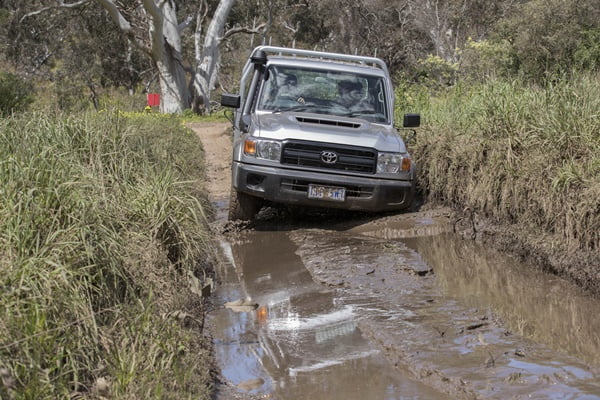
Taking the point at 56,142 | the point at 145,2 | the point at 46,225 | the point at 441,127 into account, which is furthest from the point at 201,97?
the point at 46,225

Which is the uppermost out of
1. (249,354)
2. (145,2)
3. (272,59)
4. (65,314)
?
(145,2)

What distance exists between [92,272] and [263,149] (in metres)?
4.08

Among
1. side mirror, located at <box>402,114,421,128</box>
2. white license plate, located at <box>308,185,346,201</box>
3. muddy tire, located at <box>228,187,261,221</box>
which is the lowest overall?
muddy tire, located at <box>228,187,261,221</box>

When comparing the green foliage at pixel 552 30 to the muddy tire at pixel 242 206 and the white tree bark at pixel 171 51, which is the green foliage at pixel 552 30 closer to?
the muddy tire at pixel 242 206

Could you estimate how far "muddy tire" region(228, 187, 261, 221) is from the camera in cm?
939

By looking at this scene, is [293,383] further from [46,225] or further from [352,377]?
[46,225]

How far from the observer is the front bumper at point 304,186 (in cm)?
900

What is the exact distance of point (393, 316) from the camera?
247 inches

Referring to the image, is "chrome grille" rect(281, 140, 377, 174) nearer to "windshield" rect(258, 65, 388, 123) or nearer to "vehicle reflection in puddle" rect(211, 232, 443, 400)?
"windshield" rect(258, 65, 388, 123)

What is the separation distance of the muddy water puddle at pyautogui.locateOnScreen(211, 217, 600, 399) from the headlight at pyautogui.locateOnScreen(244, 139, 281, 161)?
892 millimetres

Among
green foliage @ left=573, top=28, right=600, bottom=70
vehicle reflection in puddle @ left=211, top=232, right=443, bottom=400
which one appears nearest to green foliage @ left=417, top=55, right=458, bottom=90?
green foliage @ left=573, top=28, right=600, bottom=70

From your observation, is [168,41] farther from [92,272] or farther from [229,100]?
[92,272]

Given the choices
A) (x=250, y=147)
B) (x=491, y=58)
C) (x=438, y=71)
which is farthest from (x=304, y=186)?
(x=438, y=71)

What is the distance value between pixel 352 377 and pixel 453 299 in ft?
6.46
